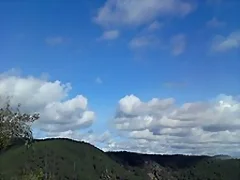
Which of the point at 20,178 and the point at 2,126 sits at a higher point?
the point at 2,126

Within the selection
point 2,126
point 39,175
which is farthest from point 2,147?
point 39,175

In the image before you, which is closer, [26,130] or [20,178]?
[26,130]

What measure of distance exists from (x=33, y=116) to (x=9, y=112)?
1.94 m

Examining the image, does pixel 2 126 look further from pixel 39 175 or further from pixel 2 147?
pixel 39 175

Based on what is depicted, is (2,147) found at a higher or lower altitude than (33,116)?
lower

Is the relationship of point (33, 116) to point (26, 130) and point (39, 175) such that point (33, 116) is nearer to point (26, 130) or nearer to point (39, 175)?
point (26, 130)

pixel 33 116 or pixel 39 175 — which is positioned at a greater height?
pixel 33 116

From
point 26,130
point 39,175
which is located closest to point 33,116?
point 26,130

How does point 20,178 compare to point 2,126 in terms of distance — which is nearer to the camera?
point 2,126

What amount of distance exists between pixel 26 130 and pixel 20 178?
9.91m

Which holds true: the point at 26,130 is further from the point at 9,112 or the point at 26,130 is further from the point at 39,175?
the point at 39,175

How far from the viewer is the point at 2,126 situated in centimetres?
3375

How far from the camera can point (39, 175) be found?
41.9m

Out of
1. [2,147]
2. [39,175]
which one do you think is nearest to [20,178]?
[39,175]
